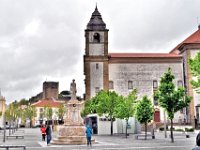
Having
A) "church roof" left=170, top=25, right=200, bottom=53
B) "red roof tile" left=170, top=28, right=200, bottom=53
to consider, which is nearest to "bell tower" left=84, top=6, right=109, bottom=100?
"church roof" left=170, top=25, right=200, bottom=53

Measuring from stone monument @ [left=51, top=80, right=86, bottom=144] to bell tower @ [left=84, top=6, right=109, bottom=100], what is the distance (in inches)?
1568

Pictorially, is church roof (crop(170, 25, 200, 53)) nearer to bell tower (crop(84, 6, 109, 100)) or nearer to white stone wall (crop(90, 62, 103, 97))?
bell tower (crop(84, 6, 109, 100))

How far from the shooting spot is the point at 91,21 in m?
70.2

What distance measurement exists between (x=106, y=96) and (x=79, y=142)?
22.3 m

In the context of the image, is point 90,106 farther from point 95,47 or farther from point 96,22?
point 96,22

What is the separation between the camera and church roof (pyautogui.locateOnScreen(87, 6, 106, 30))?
228 ft

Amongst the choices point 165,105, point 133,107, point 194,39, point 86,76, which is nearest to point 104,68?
point 86,76

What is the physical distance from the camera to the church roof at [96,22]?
69.4m

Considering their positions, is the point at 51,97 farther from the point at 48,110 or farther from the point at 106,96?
the point at 106,96

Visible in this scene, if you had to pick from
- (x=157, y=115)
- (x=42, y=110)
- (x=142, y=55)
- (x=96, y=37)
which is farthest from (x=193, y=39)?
(x=42, y=110)

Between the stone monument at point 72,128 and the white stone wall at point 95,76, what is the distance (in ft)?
131

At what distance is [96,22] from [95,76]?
1090 cm

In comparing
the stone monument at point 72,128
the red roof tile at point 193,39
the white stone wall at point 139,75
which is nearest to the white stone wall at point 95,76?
the white stone wall at point 139,75

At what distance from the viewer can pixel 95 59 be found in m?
68.4
